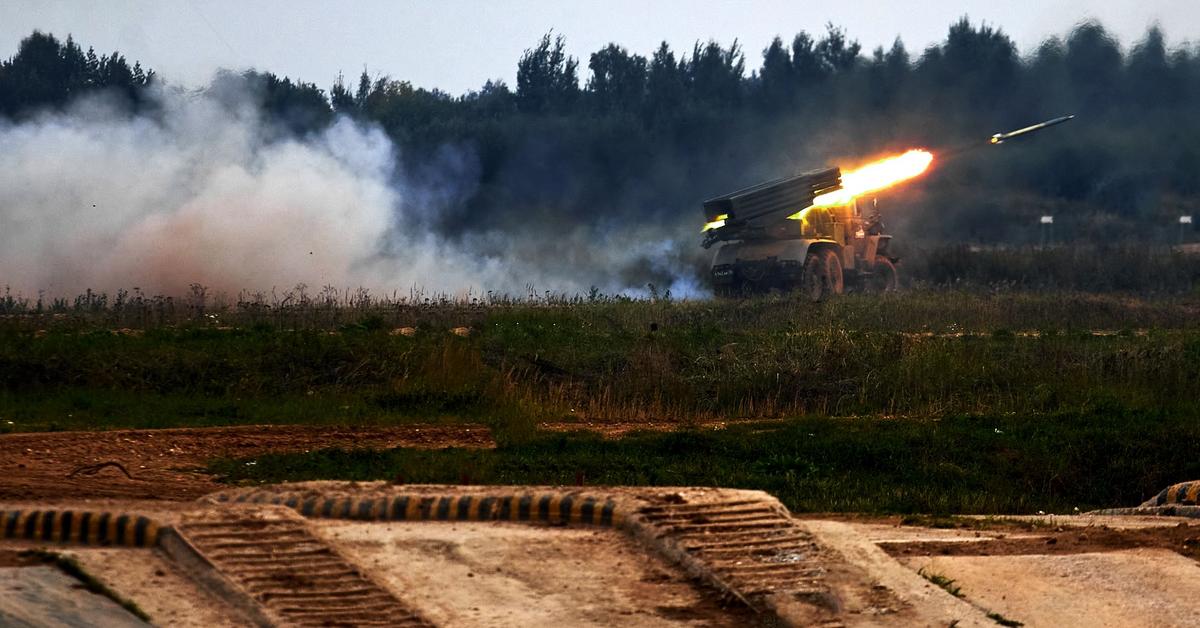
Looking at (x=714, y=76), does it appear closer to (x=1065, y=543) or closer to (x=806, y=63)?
(x=806, y=63)

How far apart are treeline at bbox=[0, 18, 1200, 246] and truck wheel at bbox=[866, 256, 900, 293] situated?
6.07m

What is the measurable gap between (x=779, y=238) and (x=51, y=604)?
26.8m

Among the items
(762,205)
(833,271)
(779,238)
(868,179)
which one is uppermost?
(868,179)

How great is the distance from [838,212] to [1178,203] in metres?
18.1

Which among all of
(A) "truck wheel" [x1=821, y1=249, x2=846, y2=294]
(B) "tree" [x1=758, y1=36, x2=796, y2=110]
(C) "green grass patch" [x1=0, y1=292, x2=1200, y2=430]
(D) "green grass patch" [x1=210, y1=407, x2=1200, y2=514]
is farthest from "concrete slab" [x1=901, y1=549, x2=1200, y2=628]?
(B) "tree" [x1=758, y1=36, x2=796, y2=110]

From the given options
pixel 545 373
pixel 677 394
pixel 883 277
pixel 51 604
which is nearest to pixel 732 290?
pixel 883 277

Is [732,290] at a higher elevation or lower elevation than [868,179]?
lower

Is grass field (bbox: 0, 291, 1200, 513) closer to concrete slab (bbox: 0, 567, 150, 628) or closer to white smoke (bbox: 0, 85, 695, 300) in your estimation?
concrete slab (bbox: 0, 567, 150, 628)

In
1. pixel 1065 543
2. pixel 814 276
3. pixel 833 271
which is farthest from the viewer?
pixel 833 271

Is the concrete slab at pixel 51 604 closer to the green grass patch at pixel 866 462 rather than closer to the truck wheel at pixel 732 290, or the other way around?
the green grass patch at pixel 866 462

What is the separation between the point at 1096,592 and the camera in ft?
31.6

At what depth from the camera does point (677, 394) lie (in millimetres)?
18578

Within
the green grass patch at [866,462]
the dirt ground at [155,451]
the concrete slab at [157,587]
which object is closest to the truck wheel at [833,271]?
the green grass patch at [866,462]

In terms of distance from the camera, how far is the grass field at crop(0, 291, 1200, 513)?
14.6 m
